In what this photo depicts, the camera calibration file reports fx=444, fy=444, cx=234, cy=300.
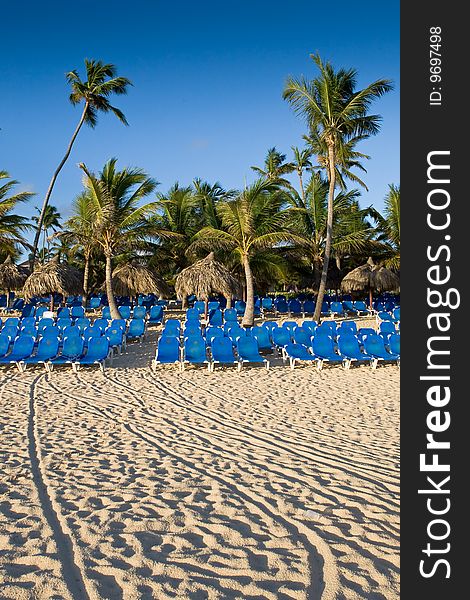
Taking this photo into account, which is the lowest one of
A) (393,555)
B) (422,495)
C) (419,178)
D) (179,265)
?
(393,555)

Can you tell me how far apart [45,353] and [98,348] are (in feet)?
3.42

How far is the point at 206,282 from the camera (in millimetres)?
14773

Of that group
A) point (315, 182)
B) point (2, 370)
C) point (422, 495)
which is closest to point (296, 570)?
point (422, 495)

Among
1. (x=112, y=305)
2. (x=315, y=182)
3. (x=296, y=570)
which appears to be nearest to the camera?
(x=296, y=570)

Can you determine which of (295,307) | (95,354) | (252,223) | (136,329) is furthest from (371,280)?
(95,354)

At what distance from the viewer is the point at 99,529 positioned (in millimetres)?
2592

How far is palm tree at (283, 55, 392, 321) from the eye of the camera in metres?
15.2

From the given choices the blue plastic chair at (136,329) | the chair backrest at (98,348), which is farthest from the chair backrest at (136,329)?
the chair backrest at (98,348)

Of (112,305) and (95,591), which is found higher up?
(112,305)

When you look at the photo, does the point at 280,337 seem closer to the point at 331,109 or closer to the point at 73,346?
the point at 73,346

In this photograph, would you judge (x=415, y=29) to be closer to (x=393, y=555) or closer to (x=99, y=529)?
(x=393, y=555)

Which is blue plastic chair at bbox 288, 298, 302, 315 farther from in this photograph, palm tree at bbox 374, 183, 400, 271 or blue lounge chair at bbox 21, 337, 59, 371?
blue lounge chair at bbox 21, 337, 59, 371

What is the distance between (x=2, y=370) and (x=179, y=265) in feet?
45.9

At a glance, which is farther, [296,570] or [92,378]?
[92,378]
